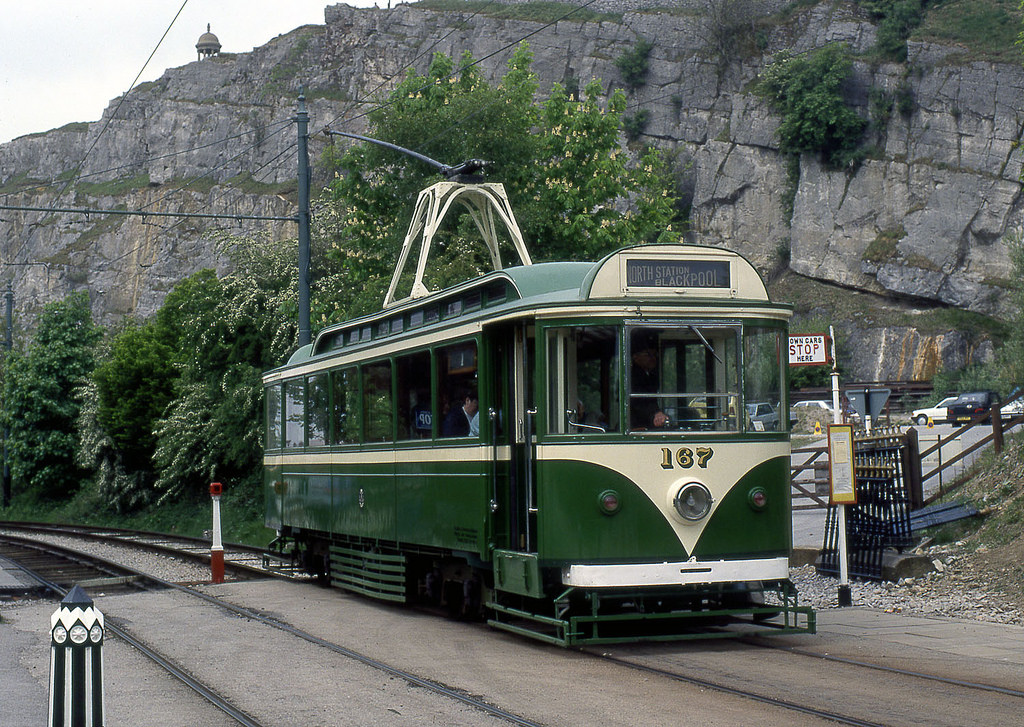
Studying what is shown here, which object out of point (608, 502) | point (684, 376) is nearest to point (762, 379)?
point (684, 376)

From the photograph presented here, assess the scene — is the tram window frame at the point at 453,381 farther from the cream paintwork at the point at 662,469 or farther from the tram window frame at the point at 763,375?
the tram window frame at the point at 763,375

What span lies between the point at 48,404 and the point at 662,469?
4176 cm

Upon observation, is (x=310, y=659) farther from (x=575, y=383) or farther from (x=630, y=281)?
(x=630, y=281)

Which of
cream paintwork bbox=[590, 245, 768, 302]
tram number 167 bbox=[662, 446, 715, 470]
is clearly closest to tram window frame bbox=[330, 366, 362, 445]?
cream paintwork bbox=[590, 245, 768, 302]

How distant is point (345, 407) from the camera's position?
1443cm

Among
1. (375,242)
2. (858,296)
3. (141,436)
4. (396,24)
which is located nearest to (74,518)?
(141,436)

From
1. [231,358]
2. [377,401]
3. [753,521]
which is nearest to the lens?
[753,521]

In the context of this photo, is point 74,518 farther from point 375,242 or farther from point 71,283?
point 71,283

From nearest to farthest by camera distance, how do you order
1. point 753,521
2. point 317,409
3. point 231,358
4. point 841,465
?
point 753,521, point 841,465, point 317,409, point 231,358

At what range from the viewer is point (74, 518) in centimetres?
4334

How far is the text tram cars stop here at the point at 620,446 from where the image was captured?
32.6 feet

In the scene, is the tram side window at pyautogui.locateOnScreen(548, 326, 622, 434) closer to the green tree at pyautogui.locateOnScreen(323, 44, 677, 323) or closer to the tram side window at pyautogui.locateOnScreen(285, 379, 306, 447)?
the tram side window at pyautogui.locateOnScreen(285, 379, 306, 447)

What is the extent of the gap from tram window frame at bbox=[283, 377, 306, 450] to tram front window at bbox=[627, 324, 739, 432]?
276 inches

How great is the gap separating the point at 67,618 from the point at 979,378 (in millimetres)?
57806
